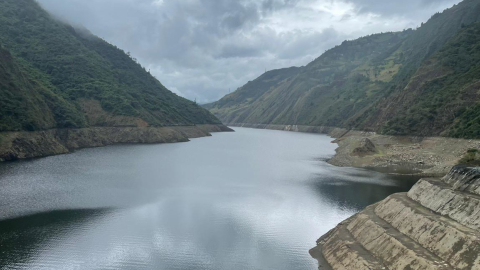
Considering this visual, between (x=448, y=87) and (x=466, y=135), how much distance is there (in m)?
29.7

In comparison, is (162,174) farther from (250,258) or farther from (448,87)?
(448,87)

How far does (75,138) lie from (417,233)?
363ft

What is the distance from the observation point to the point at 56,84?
467 ft

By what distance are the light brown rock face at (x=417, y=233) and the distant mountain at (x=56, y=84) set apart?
3194 inches

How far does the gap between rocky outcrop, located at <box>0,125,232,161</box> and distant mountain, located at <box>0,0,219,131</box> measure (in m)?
2.38

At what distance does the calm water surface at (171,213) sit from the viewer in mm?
29344

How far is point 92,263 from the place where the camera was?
91.3ft

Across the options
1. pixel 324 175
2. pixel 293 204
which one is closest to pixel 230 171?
pixel 324 175

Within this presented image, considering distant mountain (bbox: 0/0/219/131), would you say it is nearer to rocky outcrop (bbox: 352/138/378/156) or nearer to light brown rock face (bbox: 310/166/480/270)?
light brown rock face (bbox: 310/166/480/270)

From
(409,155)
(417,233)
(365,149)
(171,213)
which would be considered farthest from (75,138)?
(417,233)

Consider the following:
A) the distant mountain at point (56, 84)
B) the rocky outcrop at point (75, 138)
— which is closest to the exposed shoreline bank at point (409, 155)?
the rocky outcrop at point (75, 138)

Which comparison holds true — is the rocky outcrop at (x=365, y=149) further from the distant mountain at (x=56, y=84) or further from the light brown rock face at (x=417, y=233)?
the distant mountain at (x=56, y=84)

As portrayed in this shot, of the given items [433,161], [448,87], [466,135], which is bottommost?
[433,161]

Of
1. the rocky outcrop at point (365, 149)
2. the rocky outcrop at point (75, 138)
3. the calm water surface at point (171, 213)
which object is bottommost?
the calm water surface at point (171, 213)
